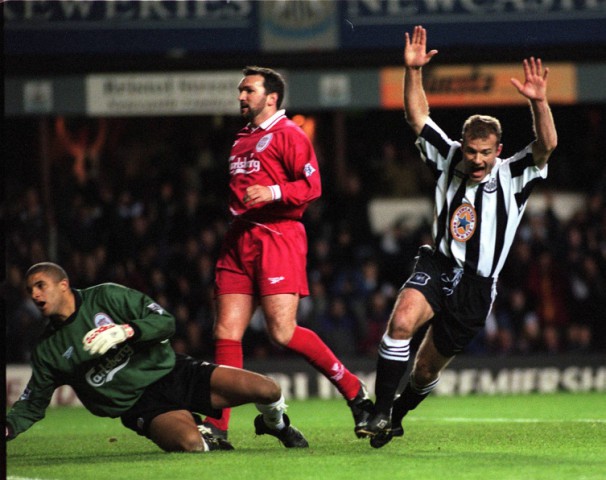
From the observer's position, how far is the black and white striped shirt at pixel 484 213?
6805mm

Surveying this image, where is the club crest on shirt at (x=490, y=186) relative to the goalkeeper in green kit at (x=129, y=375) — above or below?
above

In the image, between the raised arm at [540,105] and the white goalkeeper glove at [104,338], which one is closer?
the white goalkeeper glove at [104,338]

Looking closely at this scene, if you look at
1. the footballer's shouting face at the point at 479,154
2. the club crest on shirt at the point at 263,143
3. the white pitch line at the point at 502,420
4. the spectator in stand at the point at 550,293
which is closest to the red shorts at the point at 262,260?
the club crest on shirt at the point at 263,143

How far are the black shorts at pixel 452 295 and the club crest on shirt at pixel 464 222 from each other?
0.17 m

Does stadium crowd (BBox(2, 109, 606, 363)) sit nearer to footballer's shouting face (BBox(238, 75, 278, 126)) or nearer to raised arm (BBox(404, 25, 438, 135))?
footballer's shouting face (BBox(238, 75, 278, 126))

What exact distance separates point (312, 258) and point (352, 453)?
26.2 feet

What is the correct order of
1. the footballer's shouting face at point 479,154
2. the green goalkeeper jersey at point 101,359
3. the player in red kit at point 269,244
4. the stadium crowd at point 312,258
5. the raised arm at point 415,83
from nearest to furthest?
the green goalkeeper jersey at point 101,359, the footballer's shouting face at point 479,154, the raised arm at point 415,83, the player in red kit at point 269,244, the stadium crowd at point 312,258

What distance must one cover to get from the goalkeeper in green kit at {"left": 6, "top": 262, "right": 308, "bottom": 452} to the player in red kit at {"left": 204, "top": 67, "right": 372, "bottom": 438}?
369 millimetres

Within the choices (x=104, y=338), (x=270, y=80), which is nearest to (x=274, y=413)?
(x=104, y=338)

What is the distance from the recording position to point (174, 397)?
22.4 feet

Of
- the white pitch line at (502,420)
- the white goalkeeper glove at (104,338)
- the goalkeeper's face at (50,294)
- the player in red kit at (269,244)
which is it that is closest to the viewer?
the white goalkeeper glove at (104,338)

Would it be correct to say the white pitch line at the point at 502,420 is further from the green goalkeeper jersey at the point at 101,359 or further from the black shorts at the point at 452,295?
the green goalkeeper jersey at the point at 101,359

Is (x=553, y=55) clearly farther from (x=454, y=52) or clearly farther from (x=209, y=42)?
(x=209, y=42)

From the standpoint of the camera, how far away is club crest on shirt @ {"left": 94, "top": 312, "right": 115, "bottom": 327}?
6684 millimetres
